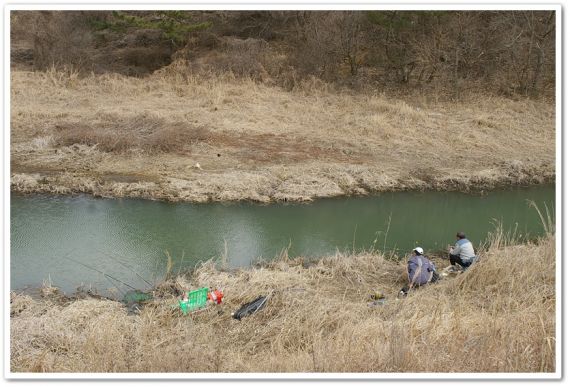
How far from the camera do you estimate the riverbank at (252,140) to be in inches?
453

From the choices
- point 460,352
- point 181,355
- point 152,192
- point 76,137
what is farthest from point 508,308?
point 76,137

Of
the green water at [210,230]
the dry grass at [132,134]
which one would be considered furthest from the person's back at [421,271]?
the dry grass at [132,134]

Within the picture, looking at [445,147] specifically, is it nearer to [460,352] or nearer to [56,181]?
[56,181]

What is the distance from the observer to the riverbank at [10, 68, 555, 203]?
11.5m

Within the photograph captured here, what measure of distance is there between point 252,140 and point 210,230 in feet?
15.9

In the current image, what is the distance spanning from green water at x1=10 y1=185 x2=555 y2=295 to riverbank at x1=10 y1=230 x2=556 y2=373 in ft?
3.01

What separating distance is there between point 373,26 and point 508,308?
1600cm

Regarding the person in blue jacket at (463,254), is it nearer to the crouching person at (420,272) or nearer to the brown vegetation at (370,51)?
the crouching person at (420,272)

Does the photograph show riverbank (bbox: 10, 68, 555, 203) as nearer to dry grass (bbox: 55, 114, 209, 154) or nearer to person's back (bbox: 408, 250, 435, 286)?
dry grass (bbox: 55, 114, 209, 154)

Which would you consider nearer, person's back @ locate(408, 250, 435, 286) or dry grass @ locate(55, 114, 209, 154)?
person's back @ locate(408, 250, 435, 286)

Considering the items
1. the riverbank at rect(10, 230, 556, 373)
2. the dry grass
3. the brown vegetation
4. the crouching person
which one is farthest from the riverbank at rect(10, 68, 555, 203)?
the crouching person

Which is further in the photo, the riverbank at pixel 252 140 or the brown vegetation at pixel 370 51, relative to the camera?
the brown vegetation at pixel 370 51

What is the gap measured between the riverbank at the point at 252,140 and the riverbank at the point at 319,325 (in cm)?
394
